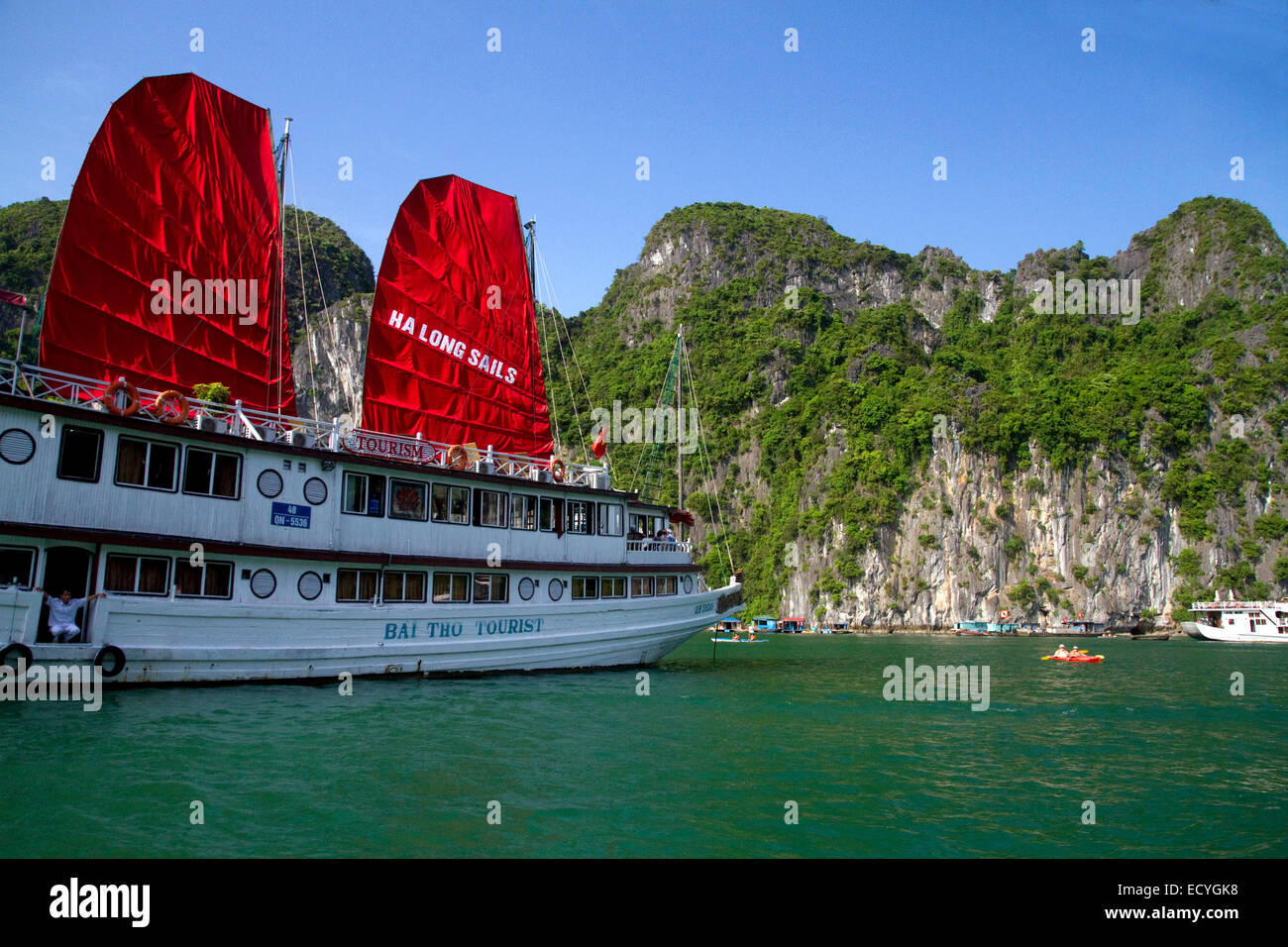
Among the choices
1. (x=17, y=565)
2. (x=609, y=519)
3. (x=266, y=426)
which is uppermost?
(x=266, y=426)

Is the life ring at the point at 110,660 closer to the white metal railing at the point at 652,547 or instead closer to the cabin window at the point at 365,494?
the cabin window at the point at 365,494

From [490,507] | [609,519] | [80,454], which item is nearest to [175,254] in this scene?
[80,454]

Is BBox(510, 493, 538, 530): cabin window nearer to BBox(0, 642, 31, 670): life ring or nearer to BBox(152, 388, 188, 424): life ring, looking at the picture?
BBox(152, 388, 188, 424): life ring

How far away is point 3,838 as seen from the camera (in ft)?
20.4

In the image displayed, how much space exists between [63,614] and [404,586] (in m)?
5.52

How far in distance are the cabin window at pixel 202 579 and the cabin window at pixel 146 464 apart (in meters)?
1.29

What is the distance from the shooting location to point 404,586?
16031 mm

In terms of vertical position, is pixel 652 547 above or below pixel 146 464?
below

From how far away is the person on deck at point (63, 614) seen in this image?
38.8 ft
